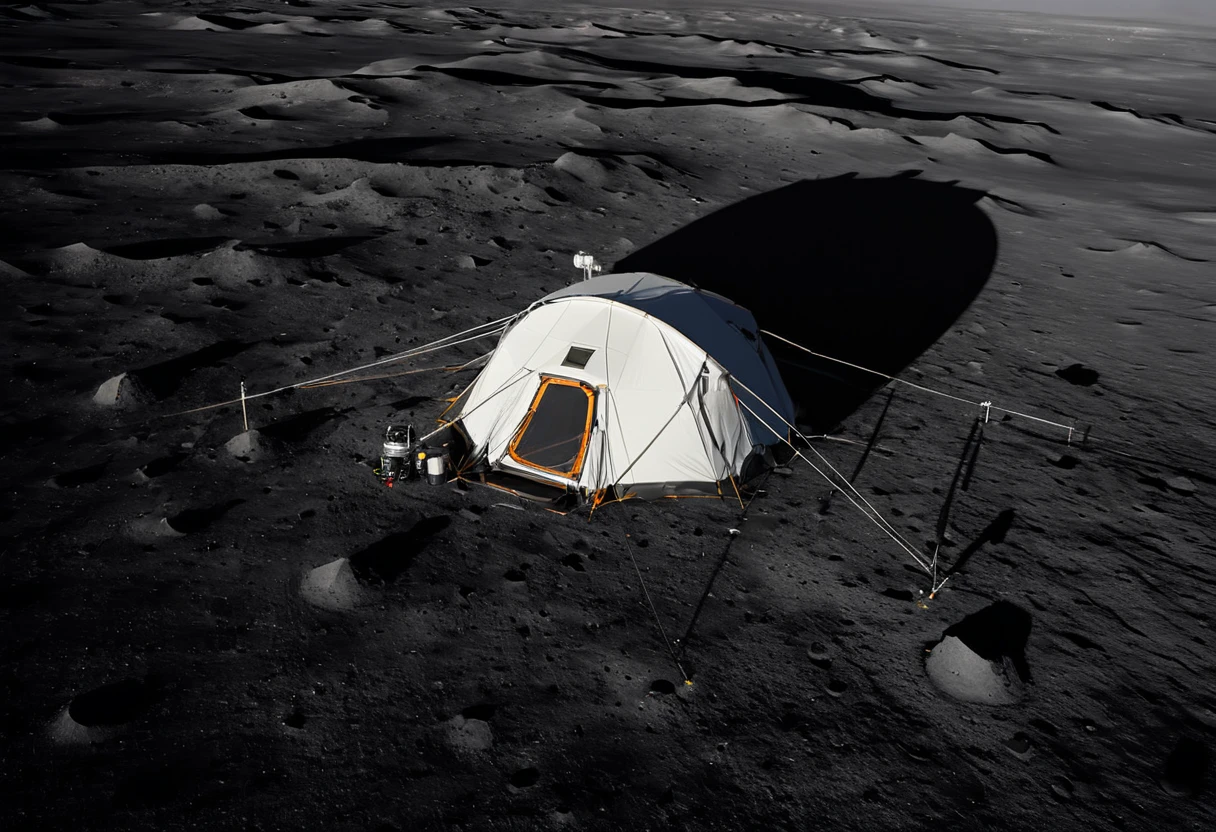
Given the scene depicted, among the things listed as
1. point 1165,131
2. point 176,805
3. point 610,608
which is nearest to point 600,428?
point 610,608

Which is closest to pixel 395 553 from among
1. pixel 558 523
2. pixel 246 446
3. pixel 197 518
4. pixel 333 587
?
pixel 333 587

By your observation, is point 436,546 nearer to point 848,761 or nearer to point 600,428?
point 600,428

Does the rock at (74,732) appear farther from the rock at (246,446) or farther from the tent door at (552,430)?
the tent door at (552,430)

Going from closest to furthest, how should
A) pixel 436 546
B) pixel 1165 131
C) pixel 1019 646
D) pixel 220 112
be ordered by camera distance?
pixel 1019 646 → pixel 436 546 → pixel 220 112 → pixel 1165 131

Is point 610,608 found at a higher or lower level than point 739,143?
lower

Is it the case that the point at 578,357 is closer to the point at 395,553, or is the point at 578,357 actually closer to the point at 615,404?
the point at 615,404
